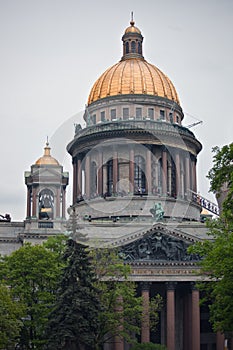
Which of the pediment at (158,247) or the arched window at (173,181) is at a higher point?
the arched window at (173,181)

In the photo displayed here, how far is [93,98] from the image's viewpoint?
312ft

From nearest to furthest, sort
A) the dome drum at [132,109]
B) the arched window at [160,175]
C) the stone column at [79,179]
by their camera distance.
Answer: the arched window at [160,175] → the dome drum at [132,109] → the stone column at [79,179]

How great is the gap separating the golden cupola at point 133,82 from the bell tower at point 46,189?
12783 mm

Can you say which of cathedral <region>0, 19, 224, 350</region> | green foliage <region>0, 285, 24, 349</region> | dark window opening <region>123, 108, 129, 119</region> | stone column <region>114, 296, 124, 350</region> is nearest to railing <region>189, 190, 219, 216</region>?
cathedral <region>0, 19, 224, 350</region>

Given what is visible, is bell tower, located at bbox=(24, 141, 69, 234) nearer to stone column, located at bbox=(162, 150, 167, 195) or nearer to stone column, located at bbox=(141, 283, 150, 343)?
stone column, located at bbox=(162, 150, 167, 195)

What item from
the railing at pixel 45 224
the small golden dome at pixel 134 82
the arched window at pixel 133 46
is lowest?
the railing at pixel 45 224

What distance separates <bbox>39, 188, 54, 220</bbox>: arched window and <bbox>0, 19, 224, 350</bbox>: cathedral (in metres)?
0.12

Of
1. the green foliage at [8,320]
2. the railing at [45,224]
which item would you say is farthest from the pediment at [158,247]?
the green foliage at [8,320]

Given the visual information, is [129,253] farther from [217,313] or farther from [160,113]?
[217,313]

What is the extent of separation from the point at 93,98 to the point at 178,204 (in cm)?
1678

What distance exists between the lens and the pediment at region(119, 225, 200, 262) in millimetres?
74688

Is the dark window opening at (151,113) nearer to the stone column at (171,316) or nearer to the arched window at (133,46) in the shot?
the arched window at (133,46)

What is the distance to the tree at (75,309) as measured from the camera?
161 ft

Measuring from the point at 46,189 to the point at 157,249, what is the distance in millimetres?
14450
